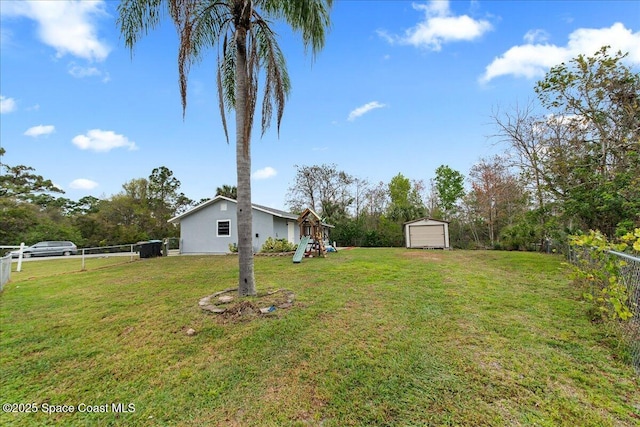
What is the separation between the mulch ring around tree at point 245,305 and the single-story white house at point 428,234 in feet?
51.8

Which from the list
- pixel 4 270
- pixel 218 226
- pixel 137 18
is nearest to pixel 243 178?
pixel 137 18

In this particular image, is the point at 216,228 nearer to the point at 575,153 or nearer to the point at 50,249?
the point at 50,249

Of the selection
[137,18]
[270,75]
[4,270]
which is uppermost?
[137,18]

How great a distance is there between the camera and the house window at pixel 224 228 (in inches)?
642

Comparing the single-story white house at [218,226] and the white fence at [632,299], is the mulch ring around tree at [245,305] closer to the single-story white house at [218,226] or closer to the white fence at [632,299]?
the white fence at [632,299]

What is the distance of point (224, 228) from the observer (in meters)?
16.4

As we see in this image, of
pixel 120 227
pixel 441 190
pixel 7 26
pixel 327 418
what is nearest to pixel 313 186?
pixel 441 190

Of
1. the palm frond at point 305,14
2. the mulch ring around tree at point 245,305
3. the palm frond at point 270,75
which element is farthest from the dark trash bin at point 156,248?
the palm frond at point 305,14

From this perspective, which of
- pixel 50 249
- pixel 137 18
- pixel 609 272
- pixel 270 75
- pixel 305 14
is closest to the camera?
pixel 609 272

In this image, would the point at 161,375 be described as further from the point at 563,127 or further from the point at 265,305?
the point at 563,127

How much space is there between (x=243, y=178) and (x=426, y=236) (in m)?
17.0

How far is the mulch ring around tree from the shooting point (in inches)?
172

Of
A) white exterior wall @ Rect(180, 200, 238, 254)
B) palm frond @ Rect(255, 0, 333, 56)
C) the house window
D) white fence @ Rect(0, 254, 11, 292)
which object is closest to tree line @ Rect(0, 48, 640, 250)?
palm frond @ Rect(255, 0, 333, 56)

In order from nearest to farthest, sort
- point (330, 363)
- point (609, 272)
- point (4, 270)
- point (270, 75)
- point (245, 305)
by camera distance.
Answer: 1. point (330, 363)
2. point (609, 272)
3. point (245, 305)
4. point (270, 75)
5. point (4, 270)
